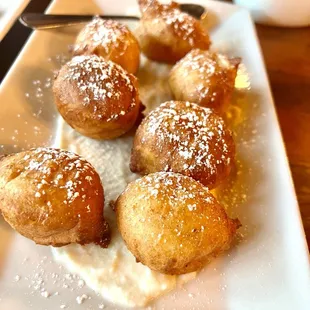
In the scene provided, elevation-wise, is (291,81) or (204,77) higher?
(204,77)

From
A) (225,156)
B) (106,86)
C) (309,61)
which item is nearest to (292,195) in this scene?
(225,156)

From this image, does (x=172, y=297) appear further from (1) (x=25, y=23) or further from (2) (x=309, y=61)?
(2) (x=309, y=61)

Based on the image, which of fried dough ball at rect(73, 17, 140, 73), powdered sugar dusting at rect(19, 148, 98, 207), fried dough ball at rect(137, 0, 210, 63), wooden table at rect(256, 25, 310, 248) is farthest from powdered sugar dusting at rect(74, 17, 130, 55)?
wooden table at rect(256, 25, 310, 248)

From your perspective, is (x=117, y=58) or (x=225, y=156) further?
(x=117, y=58)

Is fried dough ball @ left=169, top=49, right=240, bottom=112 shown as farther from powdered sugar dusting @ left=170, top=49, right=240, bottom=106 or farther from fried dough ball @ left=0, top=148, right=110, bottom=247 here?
fried dough ball @ left=0, top=148, right=110, bottom=247

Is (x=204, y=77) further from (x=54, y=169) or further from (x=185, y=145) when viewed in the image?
(x=54, y=169)

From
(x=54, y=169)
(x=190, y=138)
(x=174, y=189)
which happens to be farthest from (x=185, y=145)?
(x=54, y=169)

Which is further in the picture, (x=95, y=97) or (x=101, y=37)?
(x=101, y=37)
